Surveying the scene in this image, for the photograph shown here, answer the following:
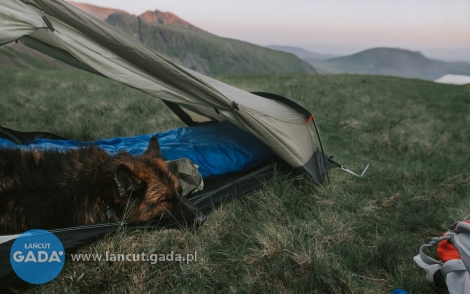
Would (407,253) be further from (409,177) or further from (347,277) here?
(409,177)

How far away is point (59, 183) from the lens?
8.09 feet

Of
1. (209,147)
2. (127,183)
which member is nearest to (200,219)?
(127,183)

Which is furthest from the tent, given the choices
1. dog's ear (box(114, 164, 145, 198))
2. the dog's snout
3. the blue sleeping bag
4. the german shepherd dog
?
dog's ear (box(114, 164, 145, 198))

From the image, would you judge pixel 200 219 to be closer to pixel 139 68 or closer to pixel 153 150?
pixel 153 150

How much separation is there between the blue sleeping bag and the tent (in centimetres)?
17

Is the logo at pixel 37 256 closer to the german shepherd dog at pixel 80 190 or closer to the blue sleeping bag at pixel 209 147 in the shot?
the german shepherd dog at pixel 80 190

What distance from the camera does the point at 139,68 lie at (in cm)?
340

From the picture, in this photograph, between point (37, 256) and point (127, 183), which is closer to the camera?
point (37, 256)

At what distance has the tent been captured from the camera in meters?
2.84

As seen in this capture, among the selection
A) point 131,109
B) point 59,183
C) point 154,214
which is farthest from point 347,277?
point 131,109

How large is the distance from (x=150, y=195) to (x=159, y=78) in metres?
Answer: 1.50

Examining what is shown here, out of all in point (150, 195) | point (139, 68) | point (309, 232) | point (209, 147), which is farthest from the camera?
point (209, 147)

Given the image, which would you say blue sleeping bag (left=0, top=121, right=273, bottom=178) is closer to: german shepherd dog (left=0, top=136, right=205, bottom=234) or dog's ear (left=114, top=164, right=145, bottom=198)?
german shepherd dog (left=0, top=136, right=205, bottom=234)

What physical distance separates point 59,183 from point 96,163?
0.32 m
